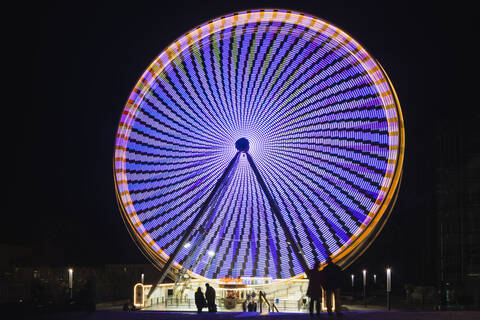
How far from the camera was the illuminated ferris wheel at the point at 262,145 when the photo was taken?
17.7 m

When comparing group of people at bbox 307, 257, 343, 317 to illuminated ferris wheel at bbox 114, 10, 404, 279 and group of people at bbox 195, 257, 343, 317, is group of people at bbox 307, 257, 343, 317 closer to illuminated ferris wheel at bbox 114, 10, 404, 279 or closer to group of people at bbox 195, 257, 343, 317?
group of people at bbox 195, 257, 343, 317

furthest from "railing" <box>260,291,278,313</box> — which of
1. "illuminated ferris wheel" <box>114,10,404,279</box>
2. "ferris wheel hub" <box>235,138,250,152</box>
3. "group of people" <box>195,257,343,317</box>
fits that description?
"group of people" <box>195,257,343,317</box>

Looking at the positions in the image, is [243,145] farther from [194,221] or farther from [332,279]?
[332,279]

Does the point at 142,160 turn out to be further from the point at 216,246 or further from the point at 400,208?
the point at 400,208

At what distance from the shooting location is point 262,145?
1920 cm

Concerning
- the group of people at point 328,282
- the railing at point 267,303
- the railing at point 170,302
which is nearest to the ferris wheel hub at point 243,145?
the railing at point 267,303

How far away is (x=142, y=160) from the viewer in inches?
781

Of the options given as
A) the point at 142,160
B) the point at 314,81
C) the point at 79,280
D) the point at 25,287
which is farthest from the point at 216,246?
the point at 79,280

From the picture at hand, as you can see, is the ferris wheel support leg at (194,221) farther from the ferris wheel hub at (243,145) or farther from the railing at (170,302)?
the railing at (170,302)

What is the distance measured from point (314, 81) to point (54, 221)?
1316 inches

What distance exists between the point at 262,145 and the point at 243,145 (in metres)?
0.61

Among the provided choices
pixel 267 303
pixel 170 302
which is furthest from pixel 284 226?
pixel 170 302

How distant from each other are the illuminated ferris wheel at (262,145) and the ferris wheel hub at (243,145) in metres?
0.10

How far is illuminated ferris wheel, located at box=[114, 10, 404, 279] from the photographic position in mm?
17656
